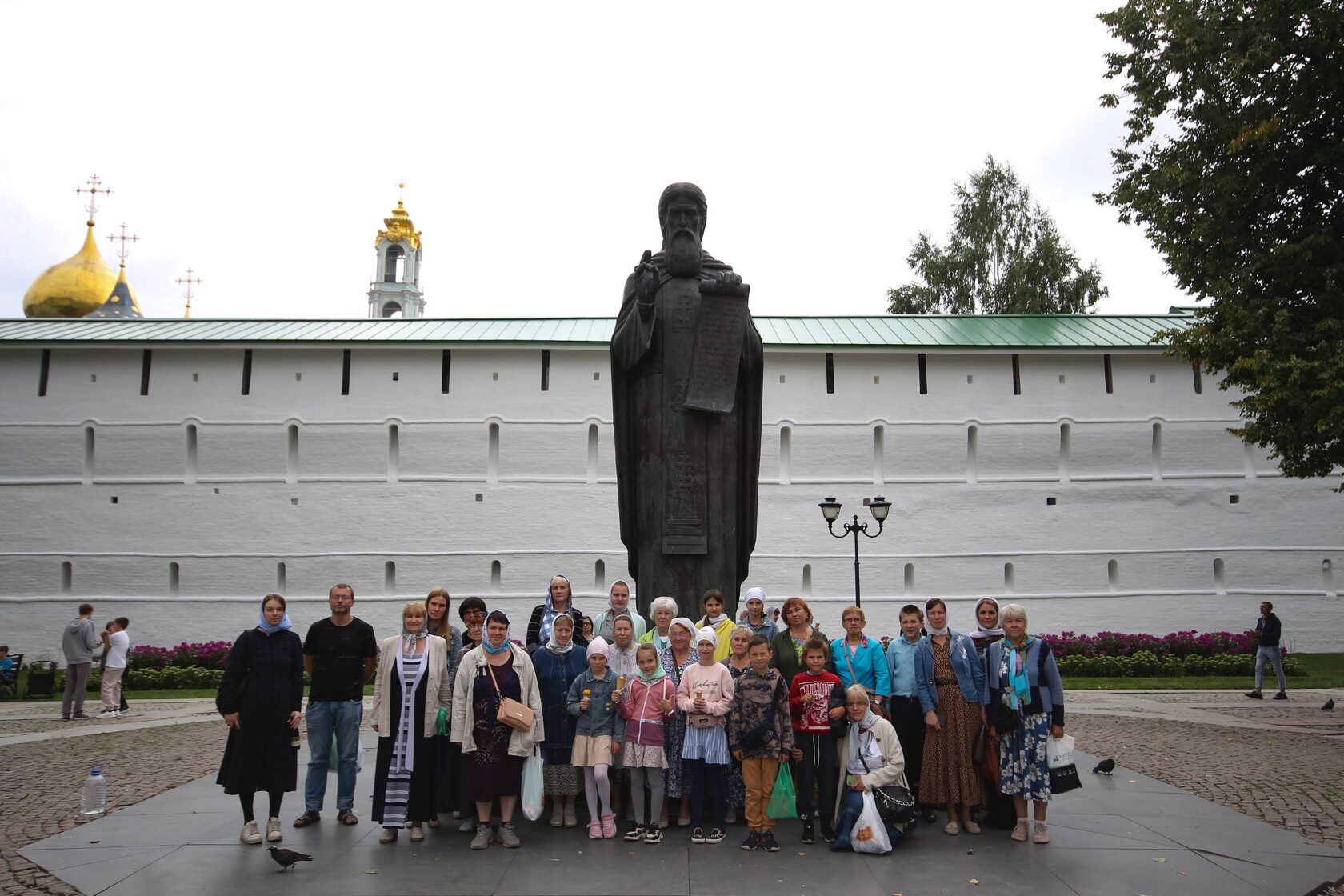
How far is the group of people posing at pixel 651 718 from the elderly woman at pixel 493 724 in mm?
11

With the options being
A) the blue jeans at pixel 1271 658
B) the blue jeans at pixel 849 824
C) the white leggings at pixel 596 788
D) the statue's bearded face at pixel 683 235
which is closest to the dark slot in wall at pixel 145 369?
the statue's bearded face at pixel 683 235

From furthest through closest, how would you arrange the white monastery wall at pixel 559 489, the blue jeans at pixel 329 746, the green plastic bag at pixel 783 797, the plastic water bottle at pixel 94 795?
1. the white monastery wall at pixel 559 489
2. the plastic water bottle at pixel 94 795
3. the blue jeans at pixel 329 746
4. the green plastic bag at pixel 783 797

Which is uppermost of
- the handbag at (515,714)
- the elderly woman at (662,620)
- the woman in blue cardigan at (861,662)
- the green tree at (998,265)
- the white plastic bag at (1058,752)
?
the green tree at (998,265)

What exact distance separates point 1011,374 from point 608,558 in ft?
40.7

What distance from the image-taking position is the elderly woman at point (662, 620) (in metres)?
6.31

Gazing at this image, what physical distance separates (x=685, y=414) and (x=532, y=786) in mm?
2577

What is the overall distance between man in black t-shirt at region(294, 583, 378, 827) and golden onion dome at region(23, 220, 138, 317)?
41.9 m

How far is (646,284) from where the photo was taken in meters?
6.55

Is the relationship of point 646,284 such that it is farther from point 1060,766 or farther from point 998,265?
point 998,265

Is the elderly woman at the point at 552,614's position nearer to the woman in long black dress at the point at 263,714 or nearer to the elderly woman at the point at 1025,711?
the woman in long black dress at the point at 263,714

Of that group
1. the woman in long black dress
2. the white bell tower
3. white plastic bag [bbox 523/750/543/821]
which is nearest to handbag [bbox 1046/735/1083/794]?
white plastic bag [bbox 523/750/543/821]

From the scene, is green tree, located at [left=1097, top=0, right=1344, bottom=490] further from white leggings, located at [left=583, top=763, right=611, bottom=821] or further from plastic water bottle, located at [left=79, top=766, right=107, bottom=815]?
plastic water bottle, located at [left=79, top=766, right=107, bottom=815]

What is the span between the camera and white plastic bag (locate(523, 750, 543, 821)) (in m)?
6.10

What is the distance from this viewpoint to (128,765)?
32.3 ft
